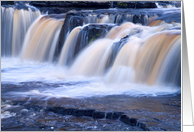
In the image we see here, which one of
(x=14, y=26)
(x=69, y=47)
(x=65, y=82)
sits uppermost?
(x=14, y=26)

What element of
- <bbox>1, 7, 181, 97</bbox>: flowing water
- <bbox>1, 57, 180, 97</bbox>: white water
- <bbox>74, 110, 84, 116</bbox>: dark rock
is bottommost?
<bbox>74, 110, 84, 116</bbox>: dark rock

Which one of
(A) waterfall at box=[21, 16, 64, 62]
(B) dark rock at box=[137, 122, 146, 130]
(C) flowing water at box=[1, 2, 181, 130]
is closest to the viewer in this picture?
(B) dark rock at box=[137, 122, 146, 130]

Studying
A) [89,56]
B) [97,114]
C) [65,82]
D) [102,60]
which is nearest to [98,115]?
[97,114]

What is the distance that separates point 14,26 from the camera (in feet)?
27.6

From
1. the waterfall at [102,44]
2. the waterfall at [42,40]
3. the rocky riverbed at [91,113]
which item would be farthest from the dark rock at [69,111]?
the waterfall at [42,40]

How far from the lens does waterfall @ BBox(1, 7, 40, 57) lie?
8094 millimetres

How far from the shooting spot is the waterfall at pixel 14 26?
26.6 feet

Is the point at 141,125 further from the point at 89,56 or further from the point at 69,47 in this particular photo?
the point at 69,47

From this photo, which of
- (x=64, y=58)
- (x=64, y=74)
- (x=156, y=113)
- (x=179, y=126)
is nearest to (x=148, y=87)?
(x=156, y=113)

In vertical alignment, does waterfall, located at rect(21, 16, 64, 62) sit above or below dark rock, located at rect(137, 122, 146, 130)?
above

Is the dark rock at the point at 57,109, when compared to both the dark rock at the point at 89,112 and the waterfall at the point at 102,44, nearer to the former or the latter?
the dark rock at the point at 89,112

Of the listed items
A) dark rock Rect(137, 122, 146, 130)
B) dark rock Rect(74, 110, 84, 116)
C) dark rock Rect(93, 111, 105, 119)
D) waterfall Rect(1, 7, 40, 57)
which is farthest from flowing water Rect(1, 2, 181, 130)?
dark rock Rect(137, 122, 146, 130)

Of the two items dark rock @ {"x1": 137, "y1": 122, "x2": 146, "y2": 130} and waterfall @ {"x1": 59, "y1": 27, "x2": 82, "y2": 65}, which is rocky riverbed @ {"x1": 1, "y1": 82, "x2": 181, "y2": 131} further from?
waterfall @ {"x1": 59, "y1": 27, "x2": 82, "y2": 65}

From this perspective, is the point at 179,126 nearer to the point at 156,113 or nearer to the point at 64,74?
the point at 156,113
